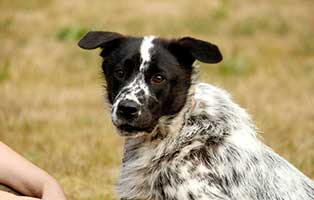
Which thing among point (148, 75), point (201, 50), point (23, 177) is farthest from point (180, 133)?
point (23, 177)

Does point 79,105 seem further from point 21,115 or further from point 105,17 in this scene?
point 105,17

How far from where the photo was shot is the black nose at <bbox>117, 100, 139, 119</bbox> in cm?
538

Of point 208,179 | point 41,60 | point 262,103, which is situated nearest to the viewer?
point 208,179

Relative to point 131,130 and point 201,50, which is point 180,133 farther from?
point 201,50

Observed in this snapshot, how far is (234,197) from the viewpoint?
5449mm

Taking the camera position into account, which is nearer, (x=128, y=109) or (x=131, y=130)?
(x=128, y=109)

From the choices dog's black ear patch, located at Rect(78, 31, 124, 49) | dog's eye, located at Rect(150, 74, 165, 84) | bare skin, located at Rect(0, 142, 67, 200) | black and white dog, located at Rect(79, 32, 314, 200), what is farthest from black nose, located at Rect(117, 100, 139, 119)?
bare skin, located at Rect(0, 142, 67, 200)

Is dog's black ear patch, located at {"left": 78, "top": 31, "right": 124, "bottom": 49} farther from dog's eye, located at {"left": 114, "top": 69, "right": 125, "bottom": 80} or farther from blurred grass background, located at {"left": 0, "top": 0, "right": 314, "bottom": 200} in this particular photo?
blurred grass background, located at {"left": 0, "top": 0, "right": 314, "bottom": 200}

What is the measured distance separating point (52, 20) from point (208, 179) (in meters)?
9.92

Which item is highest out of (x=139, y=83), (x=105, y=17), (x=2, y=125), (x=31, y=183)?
(x=139, y=83)

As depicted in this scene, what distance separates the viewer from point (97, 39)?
5.70 m

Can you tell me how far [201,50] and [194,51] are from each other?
1.9 inches

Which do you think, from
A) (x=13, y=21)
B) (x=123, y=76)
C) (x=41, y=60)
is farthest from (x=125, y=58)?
(x=13, y=21)

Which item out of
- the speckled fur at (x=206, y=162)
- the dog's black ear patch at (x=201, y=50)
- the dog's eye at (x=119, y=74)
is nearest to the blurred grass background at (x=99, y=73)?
the dog's eye at (x=119, y=74)
